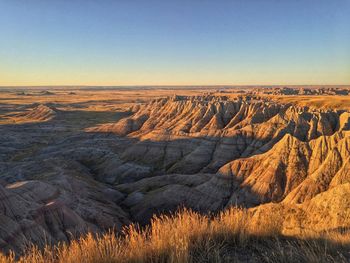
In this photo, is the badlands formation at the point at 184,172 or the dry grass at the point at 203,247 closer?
the dry grass at the point at 203,247

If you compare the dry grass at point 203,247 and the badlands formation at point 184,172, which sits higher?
the dry grass at point 203,247

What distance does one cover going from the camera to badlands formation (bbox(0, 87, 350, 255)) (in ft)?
70.4

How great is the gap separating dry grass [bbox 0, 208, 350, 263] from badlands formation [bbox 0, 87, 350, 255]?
3.43ft

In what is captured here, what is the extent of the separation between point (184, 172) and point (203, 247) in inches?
1691

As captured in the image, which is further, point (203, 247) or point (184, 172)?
point (184, 172)

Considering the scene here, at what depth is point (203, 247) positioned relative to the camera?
6359 mm

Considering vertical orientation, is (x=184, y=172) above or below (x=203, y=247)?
below

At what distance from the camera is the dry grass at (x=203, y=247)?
554cm

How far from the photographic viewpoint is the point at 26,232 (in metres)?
20.6

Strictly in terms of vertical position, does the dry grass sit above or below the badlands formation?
above

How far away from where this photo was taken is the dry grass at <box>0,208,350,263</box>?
5.54 m

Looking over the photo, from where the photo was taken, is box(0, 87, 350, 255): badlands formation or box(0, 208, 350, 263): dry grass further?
box(0, 87, 350, 255): badlands formation

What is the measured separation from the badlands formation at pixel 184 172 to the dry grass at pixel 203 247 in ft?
3.43

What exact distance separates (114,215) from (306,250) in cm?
2915
